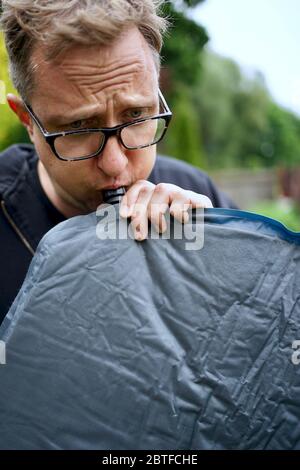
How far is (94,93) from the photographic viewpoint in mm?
1776

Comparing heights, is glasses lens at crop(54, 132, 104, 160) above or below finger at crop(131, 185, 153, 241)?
above

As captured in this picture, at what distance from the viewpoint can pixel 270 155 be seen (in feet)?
137

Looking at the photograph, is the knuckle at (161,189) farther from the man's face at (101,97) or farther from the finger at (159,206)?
the man's face at (101,97)

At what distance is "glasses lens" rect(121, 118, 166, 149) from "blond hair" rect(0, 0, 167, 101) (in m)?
0.22

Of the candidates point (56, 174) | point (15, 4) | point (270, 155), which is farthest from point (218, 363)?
point (270, 155)

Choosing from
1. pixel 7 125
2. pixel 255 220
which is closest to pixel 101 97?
pixel 255 220

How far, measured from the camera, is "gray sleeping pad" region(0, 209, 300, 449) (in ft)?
4.91

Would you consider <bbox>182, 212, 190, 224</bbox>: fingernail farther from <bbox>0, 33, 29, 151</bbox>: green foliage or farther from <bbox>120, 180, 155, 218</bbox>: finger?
<bbox>0, 33, 29, 151</bbox>: green foliage

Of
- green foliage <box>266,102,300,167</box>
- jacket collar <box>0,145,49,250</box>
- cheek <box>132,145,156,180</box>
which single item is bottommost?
green foliage <box>266,102,300,167</box>

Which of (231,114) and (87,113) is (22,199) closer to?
(87,113)

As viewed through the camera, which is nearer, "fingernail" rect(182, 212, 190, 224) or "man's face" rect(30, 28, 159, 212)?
"fingernail" rect(182, 212, 190, 224)

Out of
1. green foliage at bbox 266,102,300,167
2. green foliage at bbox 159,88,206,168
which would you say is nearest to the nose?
green foliage at bbox 159,88,206,168

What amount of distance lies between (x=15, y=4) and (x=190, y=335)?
1.13 meters

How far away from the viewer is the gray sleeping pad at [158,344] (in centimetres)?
150
